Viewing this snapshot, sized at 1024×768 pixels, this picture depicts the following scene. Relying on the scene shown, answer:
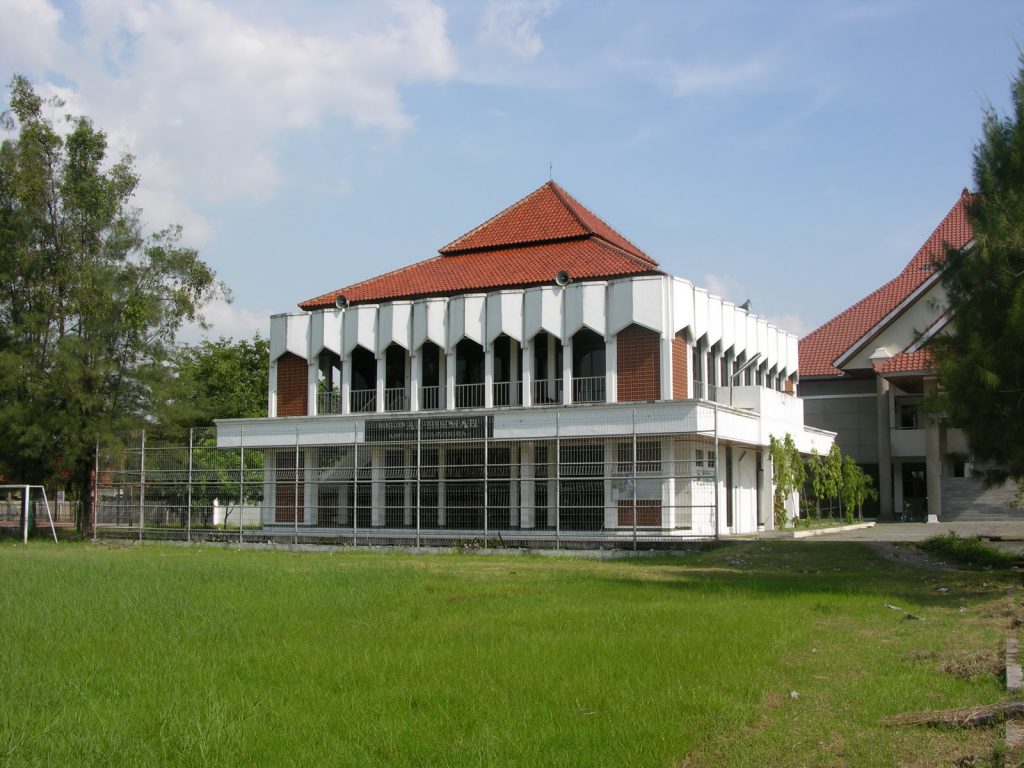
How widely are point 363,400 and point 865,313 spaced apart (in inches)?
1066

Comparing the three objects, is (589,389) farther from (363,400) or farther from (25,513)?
(25,513)

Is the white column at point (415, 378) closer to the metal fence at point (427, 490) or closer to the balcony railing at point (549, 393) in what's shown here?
the metal fence at point (427, 490)

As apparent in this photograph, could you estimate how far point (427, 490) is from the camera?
3356cm

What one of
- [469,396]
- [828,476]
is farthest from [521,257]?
[828,476]

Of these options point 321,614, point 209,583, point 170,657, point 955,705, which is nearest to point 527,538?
point 209,583

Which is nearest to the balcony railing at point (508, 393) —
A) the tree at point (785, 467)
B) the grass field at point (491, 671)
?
the tree at point (785, 467)

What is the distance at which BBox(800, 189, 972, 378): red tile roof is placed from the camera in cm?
4928

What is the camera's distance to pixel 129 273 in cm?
3647

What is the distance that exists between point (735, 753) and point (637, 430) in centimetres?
2265

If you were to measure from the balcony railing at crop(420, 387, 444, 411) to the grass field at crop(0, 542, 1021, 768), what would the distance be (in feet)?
57.2

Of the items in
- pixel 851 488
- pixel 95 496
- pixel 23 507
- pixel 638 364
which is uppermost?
pixel 638 364

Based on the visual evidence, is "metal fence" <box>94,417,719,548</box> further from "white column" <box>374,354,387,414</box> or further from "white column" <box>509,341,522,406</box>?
"white column" <box>509,341,522,406</box>

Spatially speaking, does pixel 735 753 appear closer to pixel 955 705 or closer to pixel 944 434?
pixel 955 705

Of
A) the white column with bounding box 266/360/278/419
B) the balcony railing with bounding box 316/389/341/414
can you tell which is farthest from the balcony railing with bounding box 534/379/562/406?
the white column with bounding box 266/360/278/419
